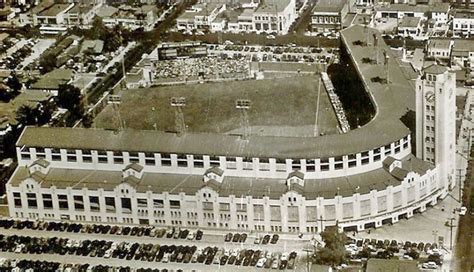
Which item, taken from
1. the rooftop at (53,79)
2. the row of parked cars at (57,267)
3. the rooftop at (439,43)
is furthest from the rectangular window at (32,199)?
the rooftop at (439,43)

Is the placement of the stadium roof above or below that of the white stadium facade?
above

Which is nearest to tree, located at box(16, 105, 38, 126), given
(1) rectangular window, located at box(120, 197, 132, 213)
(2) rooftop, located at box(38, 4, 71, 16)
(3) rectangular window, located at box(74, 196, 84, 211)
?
(3) rectangular window, located at box(74, 196, 84, 211)

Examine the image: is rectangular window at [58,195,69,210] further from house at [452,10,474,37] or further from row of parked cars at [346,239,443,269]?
house at [452,10,474,37]

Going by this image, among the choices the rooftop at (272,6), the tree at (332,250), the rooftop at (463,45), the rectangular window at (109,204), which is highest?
the rooftop at (272,6)

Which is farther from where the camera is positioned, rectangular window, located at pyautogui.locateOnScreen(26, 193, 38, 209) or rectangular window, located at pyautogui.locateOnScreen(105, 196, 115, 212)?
rectangular window, located at pyautogui.locateOnScreen(26, 193, 38, 209)

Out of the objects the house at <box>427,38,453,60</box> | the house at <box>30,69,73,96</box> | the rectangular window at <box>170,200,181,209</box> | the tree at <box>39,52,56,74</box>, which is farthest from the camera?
the tree at <box>39,52,56,74</box>

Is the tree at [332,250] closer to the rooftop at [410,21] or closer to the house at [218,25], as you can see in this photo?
the rooftop at [410,21]

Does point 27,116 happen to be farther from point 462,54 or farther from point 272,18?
point 462,54

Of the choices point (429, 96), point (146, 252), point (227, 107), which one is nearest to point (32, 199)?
point (146, 252)
